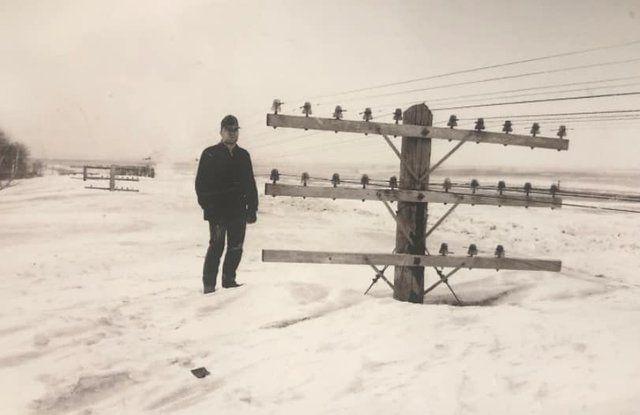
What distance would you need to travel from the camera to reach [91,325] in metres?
3.82

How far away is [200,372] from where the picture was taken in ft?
10.4

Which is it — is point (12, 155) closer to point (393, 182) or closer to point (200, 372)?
point (393, 182)

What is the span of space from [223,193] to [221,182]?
0.38ft

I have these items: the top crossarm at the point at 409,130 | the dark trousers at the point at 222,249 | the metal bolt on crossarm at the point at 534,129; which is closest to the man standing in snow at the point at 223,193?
the dark trousers at the point at 222,249

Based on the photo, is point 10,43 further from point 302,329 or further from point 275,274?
point 302,329

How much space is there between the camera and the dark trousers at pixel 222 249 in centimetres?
484

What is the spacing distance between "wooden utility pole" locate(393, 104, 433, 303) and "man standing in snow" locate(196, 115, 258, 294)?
1690 mm

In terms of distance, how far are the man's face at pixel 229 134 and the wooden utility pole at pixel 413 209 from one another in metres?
1.72

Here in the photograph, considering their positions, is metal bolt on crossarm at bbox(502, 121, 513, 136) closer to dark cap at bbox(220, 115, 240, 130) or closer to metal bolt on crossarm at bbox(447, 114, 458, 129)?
metal bolt on crossarm at bbox(447, 114, 458, 129)

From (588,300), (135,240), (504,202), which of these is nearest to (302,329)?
(504,202)

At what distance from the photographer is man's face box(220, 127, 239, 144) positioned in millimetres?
4797

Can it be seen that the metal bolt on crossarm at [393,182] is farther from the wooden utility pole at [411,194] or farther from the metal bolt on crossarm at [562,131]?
the metal bolt on crossarm at [562,131]

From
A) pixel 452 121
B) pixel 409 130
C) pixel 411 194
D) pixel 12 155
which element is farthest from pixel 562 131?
pixel 12 155

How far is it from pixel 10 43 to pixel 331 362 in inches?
174
